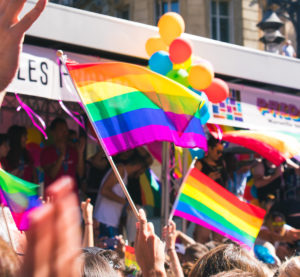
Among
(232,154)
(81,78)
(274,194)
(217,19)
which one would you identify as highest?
(217,19)

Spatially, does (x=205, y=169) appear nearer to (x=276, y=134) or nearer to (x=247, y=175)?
(x=276, y=134)

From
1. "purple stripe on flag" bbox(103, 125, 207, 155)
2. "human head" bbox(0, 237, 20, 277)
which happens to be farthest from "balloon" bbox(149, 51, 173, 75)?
"human head" bbox(0, 237, 20, 277)

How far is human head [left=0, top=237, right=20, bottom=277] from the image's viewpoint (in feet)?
3.07

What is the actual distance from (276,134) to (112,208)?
2.09 meters

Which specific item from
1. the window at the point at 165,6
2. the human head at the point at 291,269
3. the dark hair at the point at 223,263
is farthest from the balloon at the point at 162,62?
the window at the point at 165,6

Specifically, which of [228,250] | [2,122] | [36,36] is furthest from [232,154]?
[228,250]

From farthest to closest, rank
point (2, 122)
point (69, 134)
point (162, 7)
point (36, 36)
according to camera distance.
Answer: point (162, 7) → point (2, 122) → point (69, 134) → point (36, 36)

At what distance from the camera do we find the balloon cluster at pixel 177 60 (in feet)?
17.7

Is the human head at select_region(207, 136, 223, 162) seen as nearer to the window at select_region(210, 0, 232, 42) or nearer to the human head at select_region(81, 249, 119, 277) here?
the human head at select_region(81, 249, 119, 277)

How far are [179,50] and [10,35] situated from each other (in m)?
3.96

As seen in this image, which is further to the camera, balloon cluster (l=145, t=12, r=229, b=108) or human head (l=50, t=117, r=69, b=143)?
human head (l=50, t=117, r=69, b=143)

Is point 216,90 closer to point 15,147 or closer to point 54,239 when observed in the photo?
point 15,147

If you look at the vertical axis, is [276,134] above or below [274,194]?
above

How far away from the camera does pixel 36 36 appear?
5.09 meters
